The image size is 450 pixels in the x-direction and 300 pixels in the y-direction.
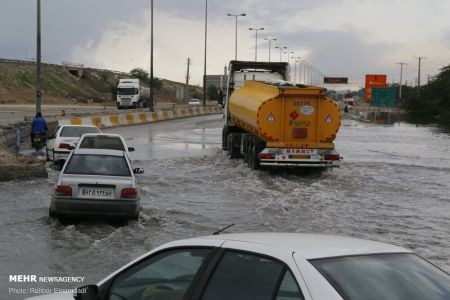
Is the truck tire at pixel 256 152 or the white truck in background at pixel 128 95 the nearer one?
the truck tire at pixel 256 152

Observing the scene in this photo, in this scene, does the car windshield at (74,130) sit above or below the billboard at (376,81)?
below

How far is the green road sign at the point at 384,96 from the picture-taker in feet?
329

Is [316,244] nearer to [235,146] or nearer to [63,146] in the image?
[63,146]

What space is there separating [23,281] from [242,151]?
1670 centimetres

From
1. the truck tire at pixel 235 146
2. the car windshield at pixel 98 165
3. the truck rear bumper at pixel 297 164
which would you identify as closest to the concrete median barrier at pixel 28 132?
the car windshield at pixel 98 165

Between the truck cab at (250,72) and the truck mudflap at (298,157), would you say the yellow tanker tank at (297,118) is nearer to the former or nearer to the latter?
the truck mudflap at (298,157)

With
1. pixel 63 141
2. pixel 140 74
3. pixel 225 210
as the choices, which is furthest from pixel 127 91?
pixel 140 74

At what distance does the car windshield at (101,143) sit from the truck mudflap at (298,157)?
499 cm

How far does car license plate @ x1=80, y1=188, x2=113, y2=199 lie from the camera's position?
11146 millimetres

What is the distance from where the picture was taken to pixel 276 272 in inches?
129

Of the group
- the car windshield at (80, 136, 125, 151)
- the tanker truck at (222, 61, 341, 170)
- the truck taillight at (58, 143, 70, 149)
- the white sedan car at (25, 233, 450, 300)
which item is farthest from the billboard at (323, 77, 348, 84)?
the white sedan car at (25, 233, 450, 300)

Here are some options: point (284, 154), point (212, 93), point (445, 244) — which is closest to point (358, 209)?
point (445, 244)

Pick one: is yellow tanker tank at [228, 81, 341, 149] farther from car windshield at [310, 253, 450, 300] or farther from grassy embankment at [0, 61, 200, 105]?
grassy embankment at [0, 61, 200, 105]

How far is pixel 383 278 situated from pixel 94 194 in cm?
843
